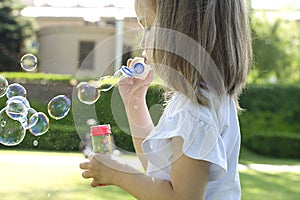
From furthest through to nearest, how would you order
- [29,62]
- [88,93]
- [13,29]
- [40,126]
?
[13,29], [29,62], [40,126], [88,93]

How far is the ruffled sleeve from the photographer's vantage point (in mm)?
1610

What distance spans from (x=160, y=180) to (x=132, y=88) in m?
0.42

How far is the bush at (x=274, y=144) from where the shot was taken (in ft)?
42.1

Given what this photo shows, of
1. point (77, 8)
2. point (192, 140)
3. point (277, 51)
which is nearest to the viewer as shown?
point (192, 140)

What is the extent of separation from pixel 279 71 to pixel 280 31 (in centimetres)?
138

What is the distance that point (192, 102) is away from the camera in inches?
64.8

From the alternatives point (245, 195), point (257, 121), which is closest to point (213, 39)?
point (245, 195)

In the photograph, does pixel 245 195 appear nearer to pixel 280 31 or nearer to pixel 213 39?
pixel 213 39

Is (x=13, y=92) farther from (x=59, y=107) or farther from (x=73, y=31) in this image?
(x=73, y=31)

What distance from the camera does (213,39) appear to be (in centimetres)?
168

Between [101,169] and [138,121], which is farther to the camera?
[138,121]

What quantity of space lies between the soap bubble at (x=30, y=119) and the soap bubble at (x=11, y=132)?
3cm

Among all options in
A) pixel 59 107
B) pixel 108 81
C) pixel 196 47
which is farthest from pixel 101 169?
pixel 59 107

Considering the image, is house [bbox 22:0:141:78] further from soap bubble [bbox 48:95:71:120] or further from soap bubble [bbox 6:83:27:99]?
soap bubble [bbox 48:95:71:120]
